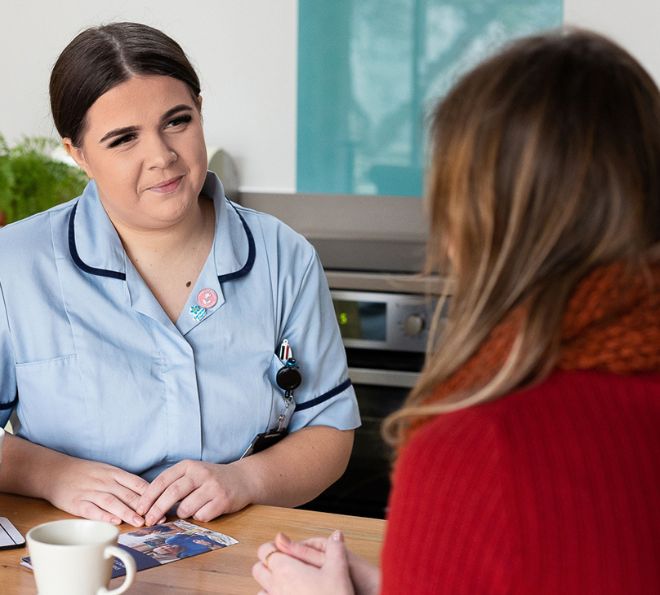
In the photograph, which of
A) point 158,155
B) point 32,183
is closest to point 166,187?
point 158,155

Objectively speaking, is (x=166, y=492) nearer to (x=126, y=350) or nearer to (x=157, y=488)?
(x=157, y=488)

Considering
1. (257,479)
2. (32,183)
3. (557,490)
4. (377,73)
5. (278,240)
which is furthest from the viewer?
(377,73)

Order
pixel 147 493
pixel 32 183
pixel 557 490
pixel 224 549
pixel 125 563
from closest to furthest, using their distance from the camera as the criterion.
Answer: pixel 557 490, pixel 125 563, pixel 224 549, pixel 147 493, pixel 32 183

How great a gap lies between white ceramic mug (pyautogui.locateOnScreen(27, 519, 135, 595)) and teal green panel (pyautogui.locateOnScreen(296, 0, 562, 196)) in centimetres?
196

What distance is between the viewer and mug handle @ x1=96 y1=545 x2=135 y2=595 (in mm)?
981

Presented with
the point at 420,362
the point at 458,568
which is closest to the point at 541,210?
the point at 458,568

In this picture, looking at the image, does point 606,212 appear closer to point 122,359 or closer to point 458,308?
point 458,308

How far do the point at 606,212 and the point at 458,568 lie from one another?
29 centimetres

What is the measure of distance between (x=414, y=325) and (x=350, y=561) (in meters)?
1.51

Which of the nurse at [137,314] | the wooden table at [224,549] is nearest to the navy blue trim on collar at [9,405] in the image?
the nurse at [137,314]

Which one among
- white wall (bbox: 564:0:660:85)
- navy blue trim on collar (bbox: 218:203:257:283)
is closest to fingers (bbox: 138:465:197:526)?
navy blue trim on collar (bbox: 218:203:257:283)

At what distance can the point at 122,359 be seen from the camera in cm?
155

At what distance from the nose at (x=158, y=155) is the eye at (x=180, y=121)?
4cm

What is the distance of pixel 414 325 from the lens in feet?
8.55
